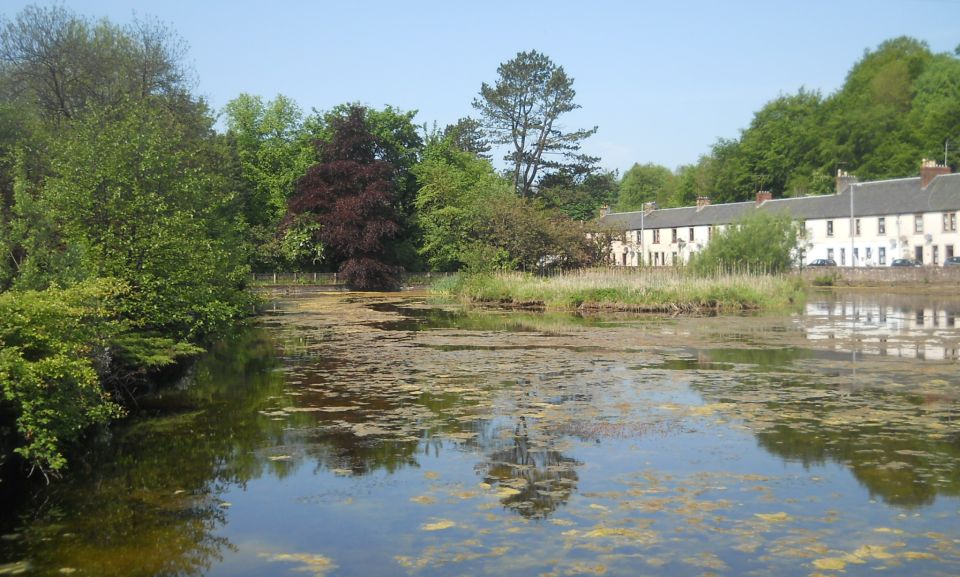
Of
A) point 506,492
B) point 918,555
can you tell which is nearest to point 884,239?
point 506,492

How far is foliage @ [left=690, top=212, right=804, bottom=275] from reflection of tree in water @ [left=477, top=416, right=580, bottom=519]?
107 feet

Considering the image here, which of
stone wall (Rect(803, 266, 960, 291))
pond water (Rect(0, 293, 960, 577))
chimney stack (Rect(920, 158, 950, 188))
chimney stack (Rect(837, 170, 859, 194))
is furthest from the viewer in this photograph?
chimney stack (Rect(837, 170, 859, 194))

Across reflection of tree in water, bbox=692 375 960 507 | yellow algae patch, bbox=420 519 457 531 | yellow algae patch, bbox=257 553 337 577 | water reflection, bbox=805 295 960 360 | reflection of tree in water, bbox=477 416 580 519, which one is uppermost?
water reflection, bbox=805 295 960 360

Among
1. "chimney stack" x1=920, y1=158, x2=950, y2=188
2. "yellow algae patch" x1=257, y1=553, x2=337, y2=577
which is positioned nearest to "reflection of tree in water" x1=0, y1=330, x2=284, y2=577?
"yellow algae patch" x1=257, y1=553, x2=337, y2=577

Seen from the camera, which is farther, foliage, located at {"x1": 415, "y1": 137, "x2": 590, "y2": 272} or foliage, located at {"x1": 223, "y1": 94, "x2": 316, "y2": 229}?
foliage, located at {"x1": 223, "y1": 94, "x2": 316, "y2": 229}

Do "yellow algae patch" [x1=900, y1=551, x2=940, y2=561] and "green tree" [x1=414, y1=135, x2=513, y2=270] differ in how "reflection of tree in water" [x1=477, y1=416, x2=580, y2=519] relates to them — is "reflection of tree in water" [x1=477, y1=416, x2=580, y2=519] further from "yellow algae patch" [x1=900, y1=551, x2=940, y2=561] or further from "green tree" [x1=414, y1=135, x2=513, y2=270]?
"green tree" [x1=414, y1=135, x2=513, y2=270]

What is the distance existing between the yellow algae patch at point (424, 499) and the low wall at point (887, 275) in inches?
1862

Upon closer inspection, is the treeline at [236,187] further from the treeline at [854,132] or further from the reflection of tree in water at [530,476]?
the reflection of tree in water at [530,476]

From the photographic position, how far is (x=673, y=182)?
122 m

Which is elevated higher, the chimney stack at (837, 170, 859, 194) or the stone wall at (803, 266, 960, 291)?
the chimney stack at (837, 170, 859, 194)

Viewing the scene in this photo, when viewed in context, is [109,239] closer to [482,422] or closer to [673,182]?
[482,422]

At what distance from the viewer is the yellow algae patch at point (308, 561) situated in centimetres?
624

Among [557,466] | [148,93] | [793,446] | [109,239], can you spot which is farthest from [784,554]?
[148,93]

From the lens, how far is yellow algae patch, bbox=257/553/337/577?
624 cm
